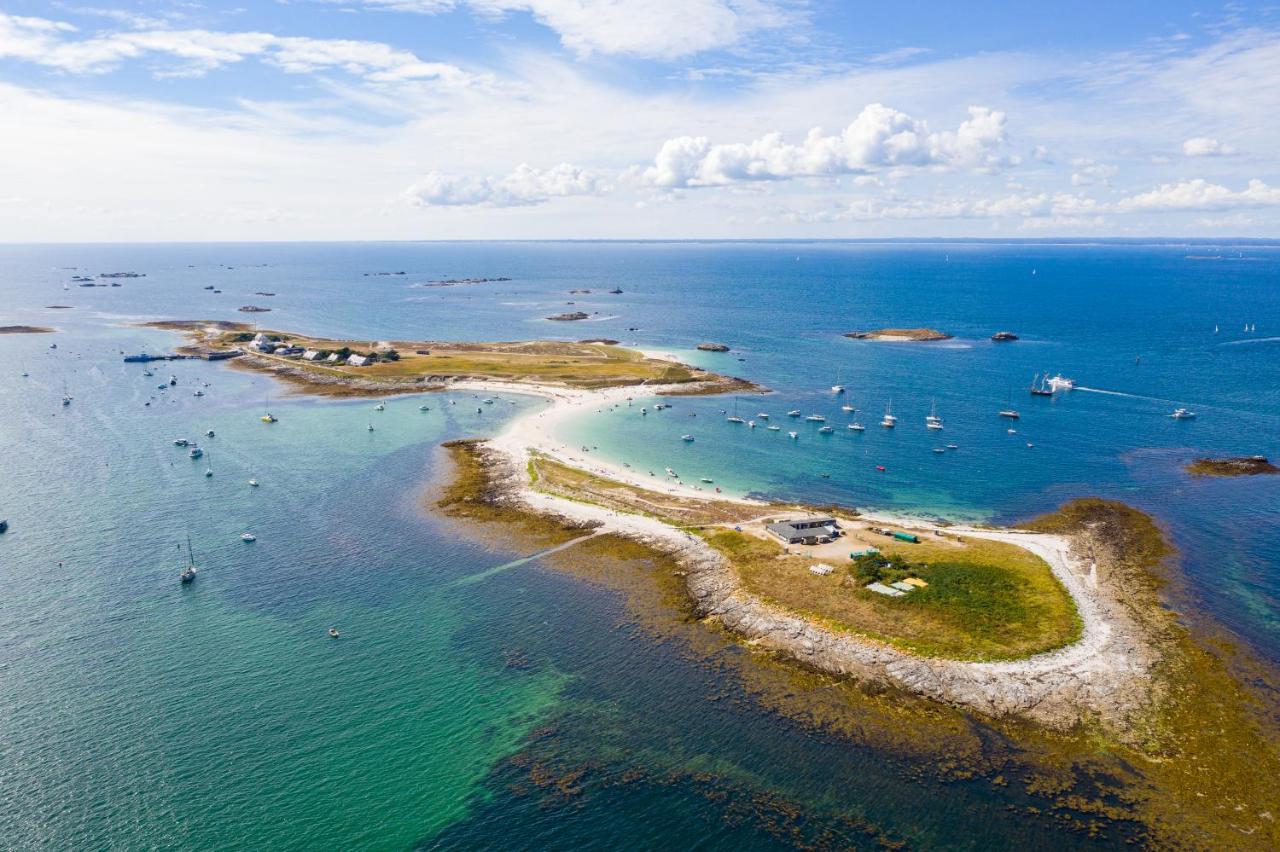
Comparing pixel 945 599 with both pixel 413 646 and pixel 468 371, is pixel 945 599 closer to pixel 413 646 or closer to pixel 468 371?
pixel 413 646

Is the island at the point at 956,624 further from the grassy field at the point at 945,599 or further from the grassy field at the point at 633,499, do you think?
the grassy field at the point at 633,499

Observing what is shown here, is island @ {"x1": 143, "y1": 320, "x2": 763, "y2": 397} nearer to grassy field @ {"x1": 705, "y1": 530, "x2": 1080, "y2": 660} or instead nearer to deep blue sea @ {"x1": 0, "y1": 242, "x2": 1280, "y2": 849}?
deep blue sea @ {"x1": 0, "y1": 242, "x2": 1280, "y2": 849}

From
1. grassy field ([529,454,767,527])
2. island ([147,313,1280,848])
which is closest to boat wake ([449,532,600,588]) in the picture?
island ([147,313,1280,848])

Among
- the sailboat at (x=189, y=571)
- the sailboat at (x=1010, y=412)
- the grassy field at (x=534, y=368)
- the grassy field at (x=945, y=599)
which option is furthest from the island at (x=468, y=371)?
the grassy field at (x=945, y=599)

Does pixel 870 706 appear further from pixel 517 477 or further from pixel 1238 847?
pixel 517 477

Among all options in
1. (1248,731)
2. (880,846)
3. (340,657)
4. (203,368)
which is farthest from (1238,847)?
(203,368)

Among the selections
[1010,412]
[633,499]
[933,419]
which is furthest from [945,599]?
[1010,412]
